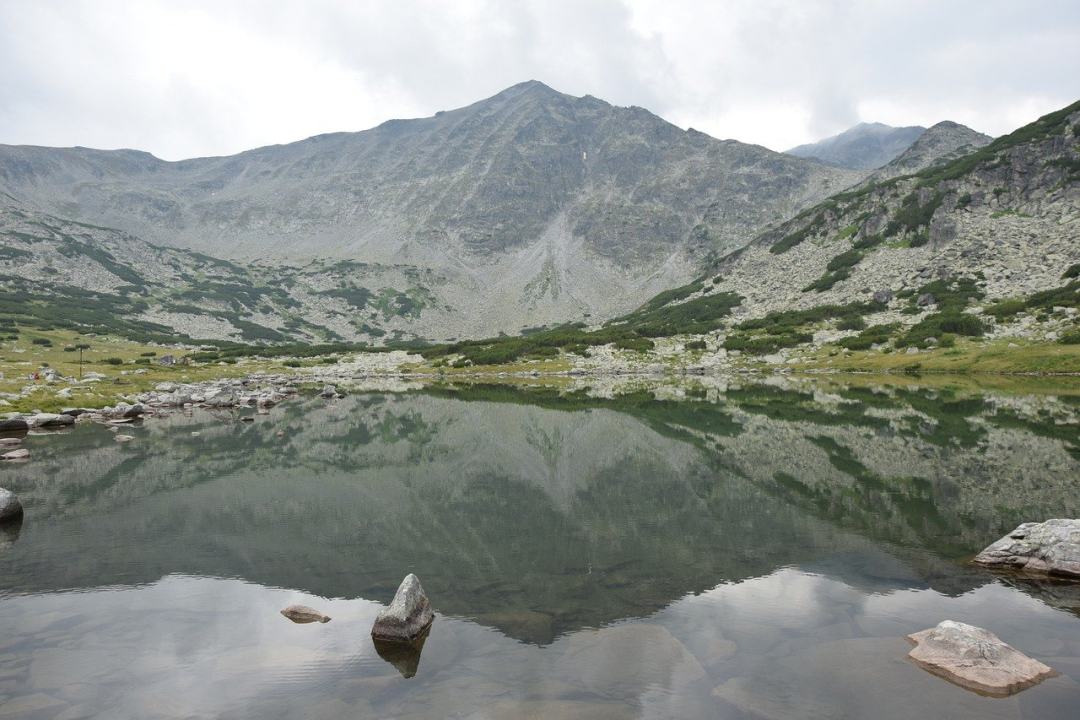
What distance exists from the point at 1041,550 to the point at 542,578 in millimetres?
12732

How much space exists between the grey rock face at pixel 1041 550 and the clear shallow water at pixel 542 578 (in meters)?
0.91

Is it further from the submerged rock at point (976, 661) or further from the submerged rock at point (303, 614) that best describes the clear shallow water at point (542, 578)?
the submerged rock at point (976, 661)

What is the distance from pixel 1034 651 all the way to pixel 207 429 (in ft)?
166

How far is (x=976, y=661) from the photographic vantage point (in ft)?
32.2

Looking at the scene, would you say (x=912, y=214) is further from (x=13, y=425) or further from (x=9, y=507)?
(x=9, y=507)

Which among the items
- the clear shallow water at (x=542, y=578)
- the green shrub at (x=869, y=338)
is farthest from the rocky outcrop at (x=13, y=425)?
the green shrub at (x=869, y=338)

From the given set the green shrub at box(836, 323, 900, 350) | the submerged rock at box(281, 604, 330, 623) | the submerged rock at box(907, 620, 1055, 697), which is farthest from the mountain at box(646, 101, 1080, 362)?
the submerged rock at box(281, 604, 330, 623)

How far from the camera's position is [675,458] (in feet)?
102

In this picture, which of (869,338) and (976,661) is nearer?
(976,661)

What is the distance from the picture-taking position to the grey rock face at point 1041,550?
14.0 metres

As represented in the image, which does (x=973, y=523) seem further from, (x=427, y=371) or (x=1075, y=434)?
(x=427, y=371)

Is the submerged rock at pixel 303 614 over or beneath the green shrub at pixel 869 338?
beneath

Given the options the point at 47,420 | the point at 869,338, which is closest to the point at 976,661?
the point at 47,420

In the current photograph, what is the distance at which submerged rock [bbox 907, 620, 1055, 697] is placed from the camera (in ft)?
30.6
